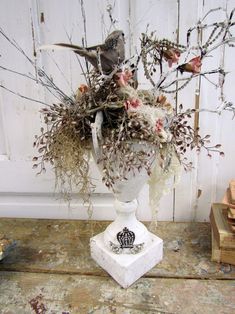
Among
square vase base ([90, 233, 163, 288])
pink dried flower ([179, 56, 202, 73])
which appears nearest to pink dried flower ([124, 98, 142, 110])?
pink dried flower ([179, 56, 202, 73])

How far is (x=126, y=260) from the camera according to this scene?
2.40ft

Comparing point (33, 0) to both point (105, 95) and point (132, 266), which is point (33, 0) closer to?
point (105, 95)

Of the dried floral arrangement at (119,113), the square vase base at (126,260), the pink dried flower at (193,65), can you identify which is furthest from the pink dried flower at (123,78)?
the square vase base at (126,260)

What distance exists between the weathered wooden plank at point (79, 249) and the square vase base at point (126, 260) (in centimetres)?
2

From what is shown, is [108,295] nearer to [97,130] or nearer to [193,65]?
[97,130]

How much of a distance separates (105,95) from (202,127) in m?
0.38

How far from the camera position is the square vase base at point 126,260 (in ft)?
2.37

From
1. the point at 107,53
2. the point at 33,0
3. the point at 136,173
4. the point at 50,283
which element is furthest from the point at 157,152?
the point at 33,0

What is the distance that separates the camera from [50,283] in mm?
741

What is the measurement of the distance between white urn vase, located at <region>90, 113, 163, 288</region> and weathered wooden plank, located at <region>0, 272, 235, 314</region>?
3cm

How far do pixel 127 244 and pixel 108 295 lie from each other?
117mm

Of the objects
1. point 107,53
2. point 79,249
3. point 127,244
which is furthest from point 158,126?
point 79,249

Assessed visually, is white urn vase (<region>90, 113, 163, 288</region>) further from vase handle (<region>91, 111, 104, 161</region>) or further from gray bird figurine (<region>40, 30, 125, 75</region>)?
gray bird figurine (<region>40, 30, 125, 75</region>)

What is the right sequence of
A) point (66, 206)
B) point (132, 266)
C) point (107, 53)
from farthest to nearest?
point (66, 206), point (132, 266), point (107, 53)
